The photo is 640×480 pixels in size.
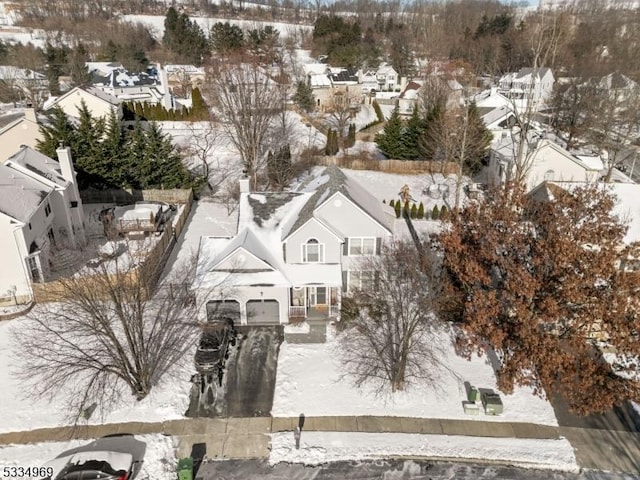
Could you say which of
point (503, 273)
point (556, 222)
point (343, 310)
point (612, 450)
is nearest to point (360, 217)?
point (343, 310)

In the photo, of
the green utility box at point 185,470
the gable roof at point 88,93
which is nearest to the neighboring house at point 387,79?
the gable roof at point 88,93

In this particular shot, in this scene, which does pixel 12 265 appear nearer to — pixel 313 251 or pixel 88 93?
pixel 313 251

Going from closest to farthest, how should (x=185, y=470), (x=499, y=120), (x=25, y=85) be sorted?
(x=185, y=470) < (x=499, y=120) < (x=25, y=85)

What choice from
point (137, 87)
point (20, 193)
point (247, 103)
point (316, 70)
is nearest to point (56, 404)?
point (20, 193)

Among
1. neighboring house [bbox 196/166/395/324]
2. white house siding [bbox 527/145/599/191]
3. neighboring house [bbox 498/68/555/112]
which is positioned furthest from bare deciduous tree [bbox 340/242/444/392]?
neighboring house [bbox 498/68/555/112]

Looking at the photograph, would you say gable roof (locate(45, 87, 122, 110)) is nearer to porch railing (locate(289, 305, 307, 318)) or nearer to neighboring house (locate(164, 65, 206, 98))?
neighboring house (locate(164, 65, 206, 98))
